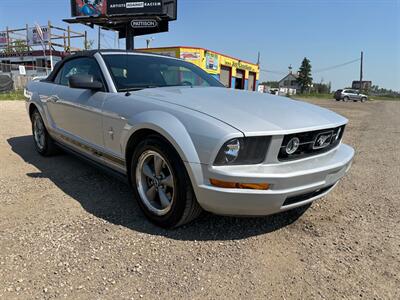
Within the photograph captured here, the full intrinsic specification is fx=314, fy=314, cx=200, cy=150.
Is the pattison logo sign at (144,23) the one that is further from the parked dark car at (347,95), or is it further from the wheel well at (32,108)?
the parked dark car at (347,95)

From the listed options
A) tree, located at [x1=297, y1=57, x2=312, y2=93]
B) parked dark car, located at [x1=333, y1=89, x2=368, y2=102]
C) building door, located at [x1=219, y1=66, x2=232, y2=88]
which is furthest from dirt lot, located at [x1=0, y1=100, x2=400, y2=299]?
tree, located at [x1=297, y1=57, x2=312, y2=93]

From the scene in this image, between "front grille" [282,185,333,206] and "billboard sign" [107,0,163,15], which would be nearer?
"front grille" [282,185,333,206]

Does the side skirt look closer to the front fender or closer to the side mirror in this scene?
the front fender

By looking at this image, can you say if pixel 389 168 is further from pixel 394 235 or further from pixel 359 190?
pixel 394 235

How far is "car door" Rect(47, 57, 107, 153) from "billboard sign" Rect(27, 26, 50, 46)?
29969 millimetres


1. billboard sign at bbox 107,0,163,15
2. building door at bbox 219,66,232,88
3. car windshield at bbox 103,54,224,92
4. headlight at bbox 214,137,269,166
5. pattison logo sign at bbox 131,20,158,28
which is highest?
billboard sign at bbox 107,0,163,15

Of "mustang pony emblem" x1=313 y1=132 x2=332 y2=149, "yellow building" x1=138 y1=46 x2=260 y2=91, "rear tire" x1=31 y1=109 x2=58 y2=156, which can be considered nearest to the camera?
"mustang pony emblem" x1=313 y1=132 x2=332 y2=149

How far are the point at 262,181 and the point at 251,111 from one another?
0.60m

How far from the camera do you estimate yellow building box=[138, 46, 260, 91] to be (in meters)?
19.6

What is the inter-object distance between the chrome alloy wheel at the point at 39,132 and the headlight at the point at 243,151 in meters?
3.59

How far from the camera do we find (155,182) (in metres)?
2.69

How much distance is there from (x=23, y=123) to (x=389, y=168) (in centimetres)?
821

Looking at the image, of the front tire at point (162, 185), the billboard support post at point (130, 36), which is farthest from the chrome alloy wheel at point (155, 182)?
the billboard support post at point (130, 36)

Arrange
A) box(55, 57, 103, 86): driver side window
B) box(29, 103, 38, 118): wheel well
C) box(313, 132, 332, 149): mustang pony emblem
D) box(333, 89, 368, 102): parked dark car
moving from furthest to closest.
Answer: box(333, 89, 368, 102): parked dark car < box(29, 103, 38, 118): wheel well < box(55, 57, 103, 86): driver side window < box(313, 132, 332, 149): mustang pony emblem
